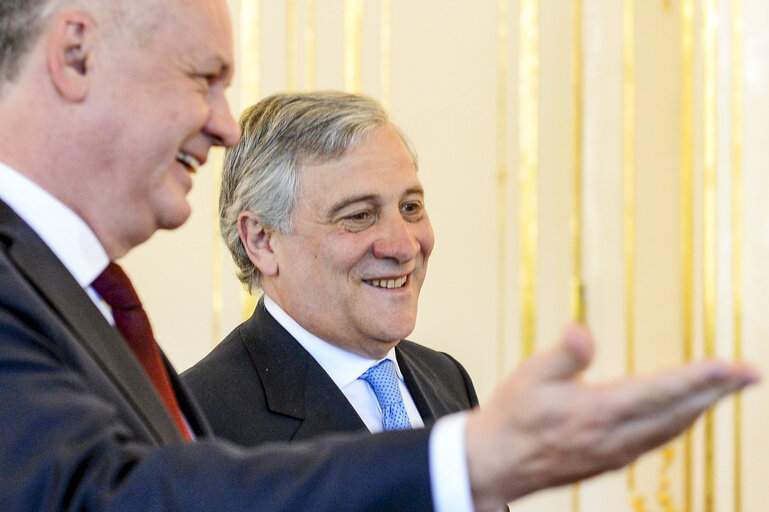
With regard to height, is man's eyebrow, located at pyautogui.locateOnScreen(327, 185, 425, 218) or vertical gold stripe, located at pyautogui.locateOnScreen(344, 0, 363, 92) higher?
vertical gold stripe, located at pyautogui.locateOnScreen(344, 0, 363, 92)

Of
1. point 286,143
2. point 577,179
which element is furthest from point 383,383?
point 577,179

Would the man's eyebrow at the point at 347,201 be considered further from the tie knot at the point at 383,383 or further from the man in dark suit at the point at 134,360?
the man in dark suit at the point at 134,360

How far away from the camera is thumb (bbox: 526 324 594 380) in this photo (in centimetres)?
75

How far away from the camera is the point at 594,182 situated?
3988 millimetres

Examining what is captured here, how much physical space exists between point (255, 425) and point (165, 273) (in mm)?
1760

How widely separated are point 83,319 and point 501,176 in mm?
2957

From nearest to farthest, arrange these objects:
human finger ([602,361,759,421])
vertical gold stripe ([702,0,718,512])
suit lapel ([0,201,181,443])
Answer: human finger ([602,361,759,421]) → suit lapel ([0,201,181,443]) → vertical gold stripe ([702,0,718,512])

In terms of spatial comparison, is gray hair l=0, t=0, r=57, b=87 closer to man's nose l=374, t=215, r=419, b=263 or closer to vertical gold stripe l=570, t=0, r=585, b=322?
man's nose l=374, t=215, r=419, b=263

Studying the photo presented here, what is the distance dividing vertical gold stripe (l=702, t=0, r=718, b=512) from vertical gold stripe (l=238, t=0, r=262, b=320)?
159cm

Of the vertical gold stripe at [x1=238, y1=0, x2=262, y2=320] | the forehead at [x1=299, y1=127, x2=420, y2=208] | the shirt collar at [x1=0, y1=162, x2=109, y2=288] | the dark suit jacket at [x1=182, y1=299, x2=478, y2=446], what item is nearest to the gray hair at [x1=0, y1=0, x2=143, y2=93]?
the shirt collar at [x1=0, y1=162, x2=109, y2=288]

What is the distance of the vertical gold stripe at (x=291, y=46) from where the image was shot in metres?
3.79

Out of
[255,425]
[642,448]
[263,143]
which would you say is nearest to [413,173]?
[263,143]

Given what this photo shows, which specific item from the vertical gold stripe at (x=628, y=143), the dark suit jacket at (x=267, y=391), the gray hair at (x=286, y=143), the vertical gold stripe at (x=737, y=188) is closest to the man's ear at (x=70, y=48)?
the dark suit jacket at (x=267, y=391)

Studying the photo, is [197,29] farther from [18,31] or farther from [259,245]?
[259,245]
